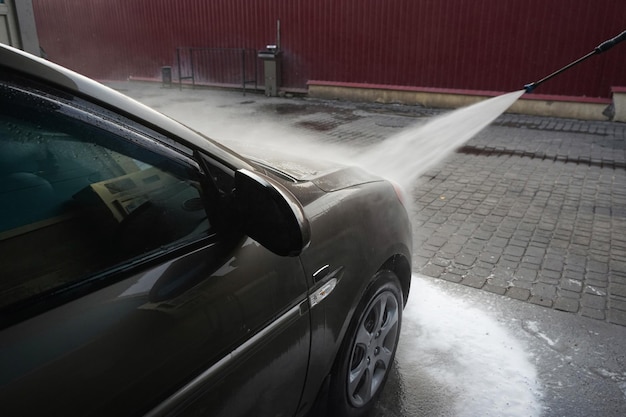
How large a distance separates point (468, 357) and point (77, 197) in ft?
8.70

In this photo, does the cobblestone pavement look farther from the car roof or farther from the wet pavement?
the car roof

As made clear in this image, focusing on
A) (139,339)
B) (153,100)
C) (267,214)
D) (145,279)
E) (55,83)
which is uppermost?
(55,83)

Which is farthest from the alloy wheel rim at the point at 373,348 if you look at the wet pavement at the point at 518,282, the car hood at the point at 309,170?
the car hood at the point at 309,170

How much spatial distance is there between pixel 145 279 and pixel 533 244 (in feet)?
14.6

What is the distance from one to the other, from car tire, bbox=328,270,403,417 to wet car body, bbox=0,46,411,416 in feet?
Answer: 0.90

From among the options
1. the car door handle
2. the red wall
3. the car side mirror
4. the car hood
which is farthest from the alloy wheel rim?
the red wall

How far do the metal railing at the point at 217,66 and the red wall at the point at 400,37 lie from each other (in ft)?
1.00

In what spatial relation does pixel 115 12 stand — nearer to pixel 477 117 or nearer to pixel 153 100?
pixel 153 100

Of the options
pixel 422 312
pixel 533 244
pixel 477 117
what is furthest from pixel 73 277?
pixel 477 117

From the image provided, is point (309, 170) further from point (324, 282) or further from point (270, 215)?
point (270, 215)

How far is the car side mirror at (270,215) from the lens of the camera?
64.4 inches

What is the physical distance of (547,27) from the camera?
460 inches

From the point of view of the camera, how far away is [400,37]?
13.5 m

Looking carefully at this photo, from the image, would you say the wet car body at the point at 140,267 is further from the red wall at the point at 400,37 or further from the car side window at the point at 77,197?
the red wall at the point at 400,37
